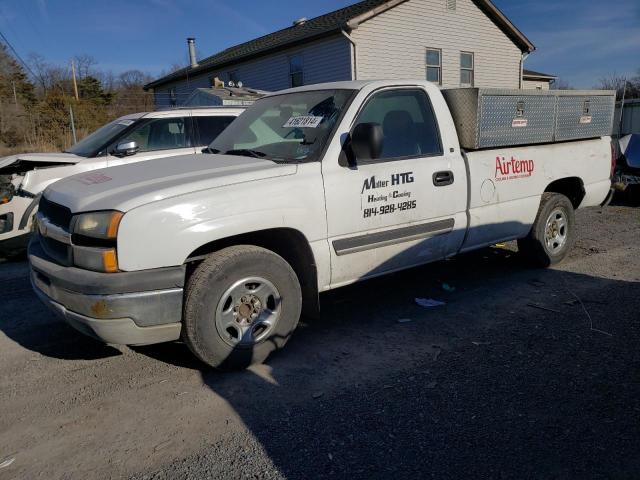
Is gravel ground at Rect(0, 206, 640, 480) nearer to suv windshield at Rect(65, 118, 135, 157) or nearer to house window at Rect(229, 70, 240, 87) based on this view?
suv windshield at Rect(65, 118, 135, 157)

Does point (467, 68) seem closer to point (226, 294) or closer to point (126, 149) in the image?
point (126, 149)

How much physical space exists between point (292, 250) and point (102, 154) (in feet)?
13.5

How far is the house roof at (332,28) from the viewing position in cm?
1783

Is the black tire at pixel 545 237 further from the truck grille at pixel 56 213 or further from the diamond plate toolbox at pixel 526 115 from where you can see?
the truck grille at pixel 56 213

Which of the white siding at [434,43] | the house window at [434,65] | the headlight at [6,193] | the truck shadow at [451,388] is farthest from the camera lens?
the house window at [434,65]

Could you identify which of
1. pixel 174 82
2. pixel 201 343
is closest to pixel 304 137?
pixel 201 343

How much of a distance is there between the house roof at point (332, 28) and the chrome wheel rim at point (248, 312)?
50.5 feet

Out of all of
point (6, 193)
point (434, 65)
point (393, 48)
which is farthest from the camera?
point (434, 65)

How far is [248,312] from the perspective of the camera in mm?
3615

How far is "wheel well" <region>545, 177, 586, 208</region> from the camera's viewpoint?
5828 mm

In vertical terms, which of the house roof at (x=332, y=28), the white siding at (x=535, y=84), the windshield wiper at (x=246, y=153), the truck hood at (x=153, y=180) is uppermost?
the house roof at (x=332, y=28)

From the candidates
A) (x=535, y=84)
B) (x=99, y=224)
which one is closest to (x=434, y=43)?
(x=535, y=84)

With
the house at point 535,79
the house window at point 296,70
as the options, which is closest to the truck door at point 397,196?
the house window at point 296,70

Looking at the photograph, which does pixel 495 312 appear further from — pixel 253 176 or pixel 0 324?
pixel 0 324
